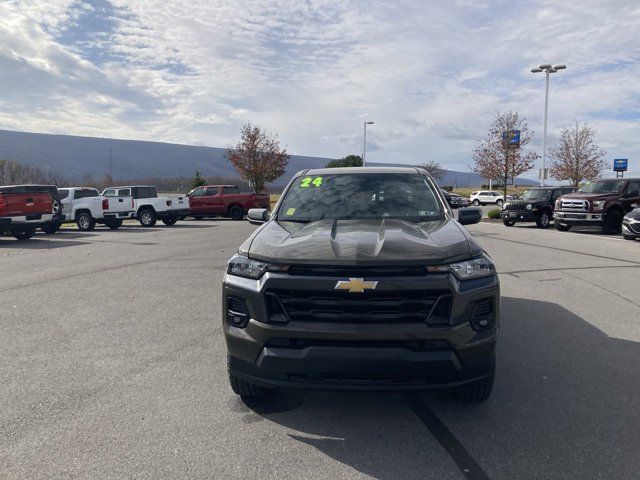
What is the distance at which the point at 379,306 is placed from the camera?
9.70 ft

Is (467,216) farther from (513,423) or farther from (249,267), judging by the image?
(249,267)

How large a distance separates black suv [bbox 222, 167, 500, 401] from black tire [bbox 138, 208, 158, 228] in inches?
813

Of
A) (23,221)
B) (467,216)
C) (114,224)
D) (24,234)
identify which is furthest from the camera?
(114,224)

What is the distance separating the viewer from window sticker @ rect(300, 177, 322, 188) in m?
4.98

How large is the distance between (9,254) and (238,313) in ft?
40.3

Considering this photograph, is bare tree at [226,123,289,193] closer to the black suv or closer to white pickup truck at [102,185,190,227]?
white pickup truck at [102,185,190,227]

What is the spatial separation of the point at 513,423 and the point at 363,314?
1.35m

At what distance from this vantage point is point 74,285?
27.0ft

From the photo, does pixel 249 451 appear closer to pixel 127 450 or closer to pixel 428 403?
pixel 127 450

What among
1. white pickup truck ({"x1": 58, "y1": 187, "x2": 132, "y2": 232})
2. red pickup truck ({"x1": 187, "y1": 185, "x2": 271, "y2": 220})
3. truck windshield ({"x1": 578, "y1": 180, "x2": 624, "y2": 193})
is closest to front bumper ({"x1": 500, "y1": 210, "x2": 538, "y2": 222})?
truck windshield ({"x1": 578, "y1": 180, "x2": 624, "y2": 193})

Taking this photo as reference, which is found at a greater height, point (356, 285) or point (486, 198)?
point (486, 198)

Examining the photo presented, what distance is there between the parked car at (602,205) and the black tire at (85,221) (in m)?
19.2

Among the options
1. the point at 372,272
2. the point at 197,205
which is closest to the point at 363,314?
the point at 372,272

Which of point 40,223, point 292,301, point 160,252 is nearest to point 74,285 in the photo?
point 160,252
